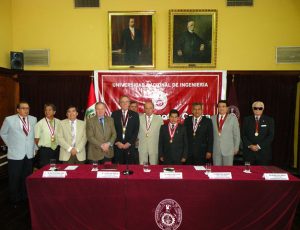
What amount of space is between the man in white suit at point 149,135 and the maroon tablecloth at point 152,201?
1422 millimetres

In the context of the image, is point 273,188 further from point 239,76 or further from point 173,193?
point 239,76

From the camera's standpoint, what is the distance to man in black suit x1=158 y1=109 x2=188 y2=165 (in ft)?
12.0

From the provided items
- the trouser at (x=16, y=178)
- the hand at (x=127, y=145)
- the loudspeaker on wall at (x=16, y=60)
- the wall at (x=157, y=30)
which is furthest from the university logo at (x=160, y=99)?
the loudspeaker on wall at (x=16, y=60)

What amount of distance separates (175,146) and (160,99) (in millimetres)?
1894

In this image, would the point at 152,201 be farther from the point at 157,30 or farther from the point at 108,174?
the point at 157,30

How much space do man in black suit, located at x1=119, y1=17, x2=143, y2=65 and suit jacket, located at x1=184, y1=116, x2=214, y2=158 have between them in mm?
2243

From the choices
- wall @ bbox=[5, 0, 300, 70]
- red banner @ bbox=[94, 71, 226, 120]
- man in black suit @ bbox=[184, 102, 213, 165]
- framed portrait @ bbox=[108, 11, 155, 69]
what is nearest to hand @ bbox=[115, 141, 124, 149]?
man in black suit @ bbox=[184, 102, 213, 165]

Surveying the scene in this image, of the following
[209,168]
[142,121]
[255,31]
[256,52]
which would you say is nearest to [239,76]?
[256,52]

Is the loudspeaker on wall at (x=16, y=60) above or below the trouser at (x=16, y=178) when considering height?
above

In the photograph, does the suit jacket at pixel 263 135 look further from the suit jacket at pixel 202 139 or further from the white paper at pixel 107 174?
the white paper at pixel 107 174

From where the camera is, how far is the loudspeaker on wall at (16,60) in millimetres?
5219

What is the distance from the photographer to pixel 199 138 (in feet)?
12.6

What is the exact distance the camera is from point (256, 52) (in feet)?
17.9

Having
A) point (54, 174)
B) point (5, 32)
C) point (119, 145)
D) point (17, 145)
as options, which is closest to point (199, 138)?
point (119, 145)
